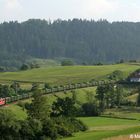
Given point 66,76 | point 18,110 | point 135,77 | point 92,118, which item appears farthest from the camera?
point 66,76

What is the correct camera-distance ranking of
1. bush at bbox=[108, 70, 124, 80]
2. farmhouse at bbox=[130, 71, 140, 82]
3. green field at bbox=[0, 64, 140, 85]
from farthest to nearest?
green field at bbox=[0, 64, 140, 85] < bush at bbox=[108, 70, 124, 80] < farmhouse at bbox=[130, 71, 140, 82]

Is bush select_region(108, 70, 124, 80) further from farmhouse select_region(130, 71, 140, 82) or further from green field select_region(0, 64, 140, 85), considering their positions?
farmhouse select_region(130, 71, 140, 82)

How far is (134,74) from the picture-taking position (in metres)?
149

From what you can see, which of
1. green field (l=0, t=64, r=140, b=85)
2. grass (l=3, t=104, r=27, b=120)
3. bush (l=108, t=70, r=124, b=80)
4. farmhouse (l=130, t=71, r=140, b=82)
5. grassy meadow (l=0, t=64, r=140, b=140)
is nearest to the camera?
grassy meadow (l=0, t=64, r=140, b=140)

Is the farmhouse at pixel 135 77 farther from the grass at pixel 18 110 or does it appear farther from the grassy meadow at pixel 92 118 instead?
the grass at pixel 18 110

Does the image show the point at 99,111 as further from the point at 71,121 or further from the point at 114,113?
the point at 71,121

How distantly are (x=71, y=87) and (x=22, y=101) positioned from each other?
26.9 metres

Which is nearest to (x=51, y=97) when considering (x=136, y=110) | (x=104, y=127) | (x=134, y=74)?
(x=136, y=110)

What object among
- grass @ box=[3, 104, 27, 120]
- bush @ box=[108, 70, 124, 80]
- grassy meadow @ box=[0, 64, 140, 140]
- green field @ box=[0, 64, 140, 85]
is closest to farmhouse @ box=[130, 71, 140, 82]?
bush @ box=[108, 70, 124, 80]

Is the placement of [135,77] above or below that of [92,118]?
above

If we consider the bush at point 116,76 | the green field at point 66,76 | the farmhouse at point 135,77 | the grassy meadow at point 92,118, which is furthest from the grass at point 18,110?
the green field at point 66,76

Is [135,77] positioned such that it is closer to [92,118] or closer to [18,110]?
A: [92,118]

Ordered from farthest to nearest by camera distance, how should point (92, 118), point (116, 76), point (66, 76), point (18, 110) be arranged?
point (66, 76)
point (116, 76)
point (92, 118)
point (18, 110)

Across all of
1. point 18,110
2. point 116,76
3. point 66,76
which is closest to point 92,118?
point 18,110
